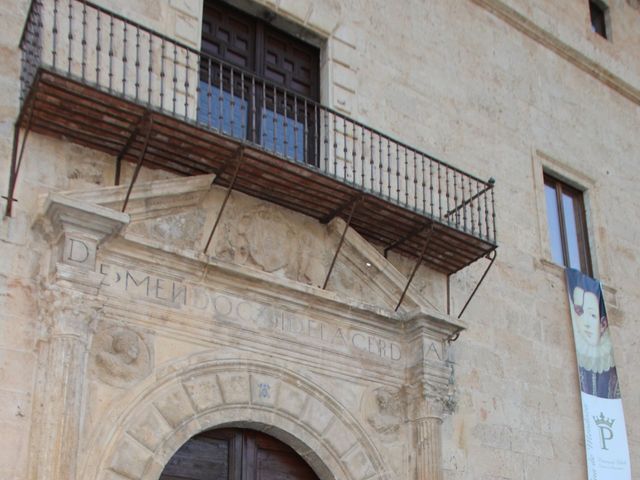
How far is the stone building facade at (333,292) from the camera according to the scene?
7.46m

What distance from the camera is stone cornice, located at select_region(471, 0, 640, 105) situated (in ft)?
41.4

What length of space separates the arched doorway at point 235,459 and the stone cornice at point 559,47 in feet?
20.9

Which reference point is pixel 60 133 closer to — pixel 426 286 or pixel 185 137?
pixel 185 137

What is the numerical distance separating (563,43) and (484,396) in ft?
17.8

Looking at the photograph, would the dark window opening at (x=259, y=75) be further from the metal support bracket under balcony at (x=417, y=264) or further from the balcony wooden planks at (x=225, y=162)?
the metal support bracket under balcony at (x=417, y=264)

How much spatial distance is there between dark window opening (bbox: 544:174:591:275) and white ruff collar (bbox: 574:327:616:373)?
3.27 feet

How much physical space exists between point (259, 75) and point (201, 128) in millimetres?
2114

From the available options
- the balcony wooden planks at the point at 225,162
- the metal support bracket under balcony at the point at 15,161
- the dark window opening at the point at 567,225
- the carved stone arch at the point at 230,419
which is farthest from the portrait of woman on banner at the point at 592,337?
the metal support bracket under balcony at the point at 15,161

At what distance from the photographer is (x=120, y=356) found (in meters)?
7.68

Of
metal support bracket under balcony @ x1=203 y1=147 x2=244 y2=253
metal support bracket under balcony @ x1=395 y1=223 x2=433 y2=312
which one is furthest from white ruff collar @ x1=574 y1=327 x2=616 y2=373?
metal support bracket under balcony @ x1=203 y1=147 x2=244 y2=253

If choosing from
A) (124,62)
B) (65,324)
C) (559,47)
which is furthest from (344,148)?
(559,47)

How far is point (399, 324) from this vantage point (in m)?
9.48

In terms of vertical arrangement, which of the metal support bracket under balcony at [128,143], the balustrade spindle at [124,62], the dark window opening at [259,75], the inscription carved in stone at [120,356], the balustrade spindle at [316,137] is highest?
the dark window opening at [259,75]

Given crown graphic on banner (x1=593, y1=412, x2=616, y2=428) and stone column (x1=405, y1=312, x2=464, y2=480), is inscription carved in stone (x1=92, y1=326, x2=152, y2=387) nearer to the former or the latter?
stone column (x1=405, y1=312, x2=464, y2=480)
